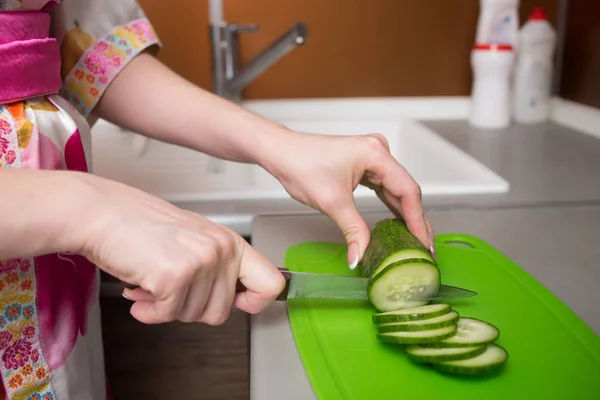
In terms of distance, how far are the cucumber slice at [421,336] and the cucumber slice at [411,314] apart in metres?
0.01

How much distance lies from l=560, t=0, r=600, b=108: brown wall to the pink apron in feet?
3.72

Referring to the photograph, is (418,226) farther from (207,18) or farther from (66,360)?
(207,18)

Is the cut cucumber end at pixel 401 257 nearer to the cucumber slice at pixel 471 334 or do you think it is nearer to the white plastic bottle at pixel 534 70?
the cucumber slice at pixel 471 334

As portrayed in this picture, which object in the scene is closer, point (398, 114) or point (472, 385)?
point (472, 385)

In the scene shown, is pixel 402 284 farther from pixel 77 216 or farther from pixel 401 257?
pixel 77 216

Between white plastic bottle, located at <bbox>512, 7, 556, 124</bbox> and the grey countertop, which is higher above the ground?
white plastic bottle, located at <bbox>512, 7, 556, 124</bbox>

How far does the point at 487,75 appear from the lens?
1.42 meters

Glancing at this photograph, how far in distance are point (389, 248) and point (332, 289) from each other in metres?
0.07

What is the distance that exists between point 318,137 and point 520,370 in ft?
1.03

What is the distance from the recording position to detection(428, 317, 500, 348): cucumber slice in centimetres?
54

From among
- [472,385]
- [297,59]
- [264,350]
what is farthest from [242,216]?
[297,59]

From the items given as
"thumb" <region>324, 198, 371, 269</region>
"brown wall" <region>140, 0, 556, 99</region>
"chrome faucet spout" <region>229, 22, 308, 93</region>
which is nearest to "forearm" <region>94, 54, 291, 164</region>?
"thumb" <region>324, 198, 371, 269</region>

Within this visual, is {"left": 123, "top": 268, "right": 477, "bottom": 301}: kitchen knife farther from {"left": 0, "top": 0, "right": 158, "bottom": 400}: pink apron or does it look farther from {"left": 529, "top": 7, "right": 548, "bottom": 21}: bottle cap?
{"left": 529, "top": 7, "right": 548, "bottom": 21}: bottle cap

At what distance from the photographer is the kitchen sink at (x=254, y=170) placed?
0.93 metres
